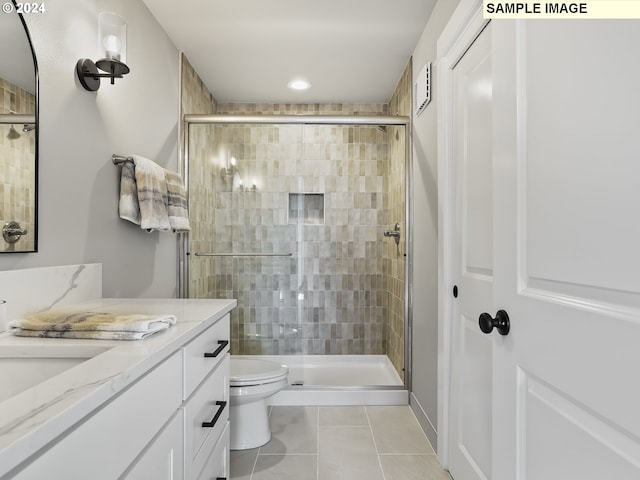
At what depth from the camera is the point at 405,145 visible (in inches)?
117

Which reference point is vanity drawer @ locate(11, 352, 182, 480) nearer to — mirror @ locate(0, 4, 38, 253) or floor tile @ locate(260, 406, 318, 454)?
mirror @ locate(0, 4, 38, 253)

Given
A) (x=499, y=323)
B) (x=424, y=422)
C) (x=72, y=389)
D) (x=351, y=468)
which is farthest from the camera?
(x=424, y=422)

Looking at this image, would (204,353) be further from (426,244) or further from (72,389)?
(426,244)

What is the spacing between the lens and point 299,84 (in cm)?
344

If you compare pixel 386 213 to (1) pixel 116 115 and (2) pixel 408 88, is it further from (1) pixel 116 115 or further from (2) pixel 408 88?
(1) pixel 116 115

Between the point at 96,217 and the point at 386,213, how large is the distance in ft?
8.42

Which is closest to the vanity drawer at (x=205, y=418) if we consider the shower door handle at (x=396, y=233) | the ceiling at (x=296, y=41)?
the ceiling at (x=296, y=41)

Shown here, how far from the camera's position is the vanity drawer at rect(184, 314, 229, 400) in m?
1.10

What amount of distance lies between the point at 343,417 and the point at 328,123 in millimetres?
1967

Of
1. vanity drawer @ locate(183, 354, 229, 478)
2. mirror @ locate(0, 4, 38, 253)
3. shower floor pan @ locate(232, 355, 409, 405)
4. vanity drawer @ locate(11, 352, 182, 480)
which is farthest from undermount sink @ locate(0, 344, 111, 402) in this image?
shower floor pan @ locate(232, 355, 409, 405)

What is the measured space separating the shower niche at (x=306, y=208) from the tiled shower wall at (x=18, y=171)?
5.89 ft

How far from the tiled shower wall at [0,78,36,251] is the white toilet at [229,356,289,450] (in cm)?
122

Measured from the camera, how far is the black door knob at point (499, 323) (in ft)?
3.69

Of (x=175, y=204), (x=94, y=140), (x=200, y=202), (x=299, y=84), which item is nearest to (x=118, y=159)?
(x=94, y=140)
